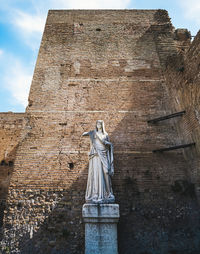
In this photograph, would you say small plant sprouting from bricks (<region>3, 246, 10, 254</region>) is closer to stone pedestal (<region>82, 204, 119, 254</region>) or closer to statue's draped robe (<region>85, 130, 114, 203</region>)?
stone pedestal (<region>82, 204, 119, 254</region>)

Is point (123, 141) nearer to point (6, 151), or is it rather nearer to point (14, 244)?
point (14, 244)

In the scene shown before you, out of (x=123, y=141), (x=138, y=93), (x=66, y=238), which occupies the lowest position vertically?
(x=66, y=238)

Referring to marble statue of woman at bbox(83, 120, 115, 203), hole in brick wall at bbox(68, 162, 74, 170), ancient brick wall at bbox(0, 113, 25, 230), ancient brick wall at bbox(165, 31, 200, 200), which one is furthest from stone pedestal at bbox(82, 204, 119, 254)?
ancient brick wall at bbox(0, 113, 25, 230)

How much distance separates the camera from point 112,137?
6.38 metres

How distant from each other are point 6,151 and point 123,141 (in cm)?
632

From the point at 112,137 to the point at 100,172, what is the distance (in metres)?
2.12

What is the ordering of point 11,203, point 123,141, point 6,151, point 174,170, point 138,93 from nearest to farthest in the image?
1. point 11,203
2. point 174,170
3. point 123,141
4. point 138,93
5. point 6,151

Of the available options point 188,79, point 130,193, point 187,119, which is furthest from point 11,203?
point 188,79

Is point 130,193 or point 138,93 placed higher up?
point 138,93

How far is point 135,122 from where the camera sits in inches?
263

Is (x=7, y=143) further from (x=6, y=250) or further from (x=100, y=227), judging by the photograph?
(x=100, y=227)

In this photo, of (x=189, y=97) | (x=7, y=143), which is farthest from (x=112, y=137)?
(x=7, y=143)

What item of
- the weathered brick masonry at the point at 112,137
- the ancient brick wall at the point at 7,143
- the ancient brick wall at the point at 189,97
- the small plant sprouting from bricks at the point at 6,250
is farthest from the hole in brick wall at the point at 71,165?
the ancient brick wall at the point at 189,97

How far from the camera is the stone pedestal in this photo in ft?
12.9
